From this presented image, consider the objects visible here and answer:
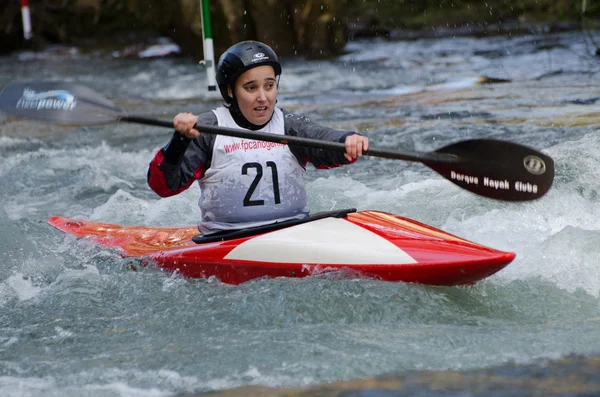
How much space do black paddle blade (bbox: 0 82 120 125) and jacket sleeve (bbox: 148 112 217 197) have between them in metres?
0.51

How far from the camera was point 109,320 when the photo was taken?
13.0ft

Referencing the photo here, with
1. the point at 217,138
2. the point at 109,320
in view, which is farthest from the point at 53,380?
the point at 217,138

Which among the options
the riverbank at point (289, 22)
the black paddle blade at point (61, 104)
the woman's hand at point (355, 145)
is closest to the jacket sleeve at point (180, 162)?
the black paddle blade at point (61, 104)

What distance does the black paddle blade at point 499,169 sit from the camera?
392cm

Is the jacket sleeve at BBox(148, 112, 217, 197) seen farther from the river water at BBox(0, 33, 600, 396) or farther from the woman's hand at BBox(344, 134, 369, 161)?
the woman's hand at BBox(344, 134, 369, 161)

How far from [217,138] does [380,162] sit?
124 inches

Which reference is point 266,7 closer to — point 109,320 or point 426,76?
point 426,76

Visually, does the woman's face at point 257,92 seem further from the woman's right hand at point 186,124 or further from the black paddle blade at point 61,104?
the black paddle blade at point 61,104

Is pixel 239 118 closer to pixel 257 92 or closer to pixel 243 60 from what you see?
pixel 257 92

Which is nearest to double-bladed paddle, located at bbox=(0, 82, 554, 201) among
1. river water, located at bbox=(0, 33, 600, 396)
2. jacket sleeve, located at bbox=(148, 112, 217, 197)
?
jacket sleeve, located at bbox=(148, 112, 217, 197)

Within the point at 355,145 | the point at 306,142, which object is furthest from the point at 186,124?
the point at 355,145

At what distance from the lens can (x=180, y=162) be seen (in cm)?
418

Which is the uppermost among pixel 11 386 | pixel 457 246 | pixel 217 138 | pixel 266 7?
pixel 266 7

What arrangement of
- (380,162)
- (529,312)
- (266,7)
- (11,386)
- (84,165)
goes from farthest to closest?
(266,7) → (84,165) → (380,162) → (529,312) → (11,386)
